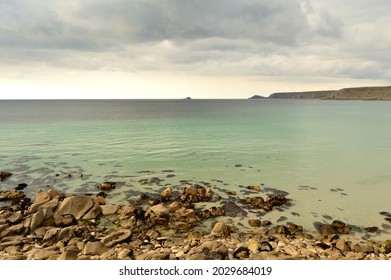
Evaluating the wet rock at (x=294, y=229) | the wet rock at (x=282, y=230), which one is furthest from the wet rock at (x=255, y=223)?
the wet rock at (x=294, y=229)

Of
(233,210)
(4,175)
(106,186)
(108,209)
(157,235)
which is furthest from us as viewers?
(4,175)

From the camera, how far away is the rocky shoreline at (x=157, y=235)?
455 inches

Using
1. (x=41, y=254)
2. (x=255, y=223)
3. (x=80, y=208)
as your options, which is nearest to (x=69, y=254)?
(x=41, y=254)

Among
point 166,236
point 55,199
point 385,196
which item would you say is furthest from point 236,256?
point 385,196

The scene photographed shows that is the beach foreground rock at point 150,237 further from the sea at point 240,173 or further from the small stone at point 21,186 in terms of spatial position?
the small stone at point 21,186

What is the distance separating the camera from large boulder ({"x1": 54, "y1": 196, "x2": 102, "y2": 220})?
15750 millimetres

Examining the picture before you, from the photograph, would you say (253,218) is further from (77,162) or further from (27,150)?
(27,150)

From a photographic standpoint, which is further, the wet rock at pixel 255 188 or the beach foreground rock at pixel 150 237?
the wet rock at pixel 255 188

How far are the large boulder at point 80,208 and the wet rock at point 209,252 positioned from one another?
7.87 meters

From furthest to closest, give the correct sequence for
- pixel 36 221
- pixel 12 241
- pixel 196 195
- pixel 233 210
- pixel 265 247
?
pixel 196 195 → pixel 233 210 → pixel 36 221 → pixel 12 241 → pixel 265 247

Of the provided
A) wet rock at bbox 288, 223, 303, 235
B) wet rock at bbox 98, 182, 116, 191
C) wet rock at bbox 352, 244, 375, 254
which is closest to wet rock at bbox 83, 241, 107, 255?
wet rock at bbox 98, 182, 116, 191

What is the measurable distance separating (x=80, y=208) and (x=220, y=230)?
923cm

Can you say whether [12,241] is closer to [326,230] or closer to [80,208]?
[80,208]

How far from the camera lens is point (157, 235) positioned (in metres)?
13.7
